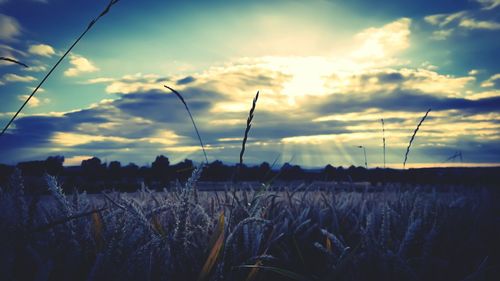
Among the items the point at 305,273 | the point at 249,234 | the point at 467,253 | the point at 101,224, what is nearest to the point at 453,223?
the point at 467,253

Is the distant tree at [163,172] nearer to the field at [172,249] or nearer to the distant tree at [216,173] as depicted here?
the distant tree at [216,173]

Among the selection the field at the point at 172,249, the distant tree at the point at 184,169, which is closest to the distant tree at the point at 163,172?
the distant tree at the point at 184,169

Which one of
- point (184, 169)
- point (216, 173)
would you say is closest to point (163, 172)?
point (216, 173)

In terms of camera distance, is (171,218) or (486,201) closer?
(171,218)

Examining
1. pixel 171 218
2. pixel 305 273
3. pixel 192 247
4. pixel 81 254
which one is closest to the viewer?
pixel 81 254

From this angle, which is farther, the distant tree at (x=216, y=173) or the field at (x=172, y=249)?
the distant tree at (x=216, y=173)

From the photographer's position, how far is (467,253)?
2422 mm

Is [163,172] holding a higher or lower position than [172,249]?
higher

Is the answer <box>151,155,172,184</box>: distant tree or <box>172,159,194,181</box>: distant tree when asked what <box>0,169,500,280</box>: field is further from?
<box>151,155,172,184</box>: distant tree

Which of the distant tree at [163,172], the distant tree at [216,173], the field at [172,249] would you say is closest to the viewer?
the field at [172,249]

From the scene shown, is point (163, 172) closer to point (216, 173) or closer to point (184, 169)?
point (216, 173)

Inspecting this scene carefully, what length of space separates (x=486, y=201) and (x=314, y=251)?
2356 millimetres

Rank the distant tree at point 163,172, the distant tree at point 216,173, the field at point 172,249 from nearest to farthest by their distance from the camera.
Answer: the field at point 172,249
the distant tree at point 216,173
the distant tree at point 163,172

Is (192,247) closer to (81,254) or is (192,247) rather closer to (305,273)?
(81,254)
